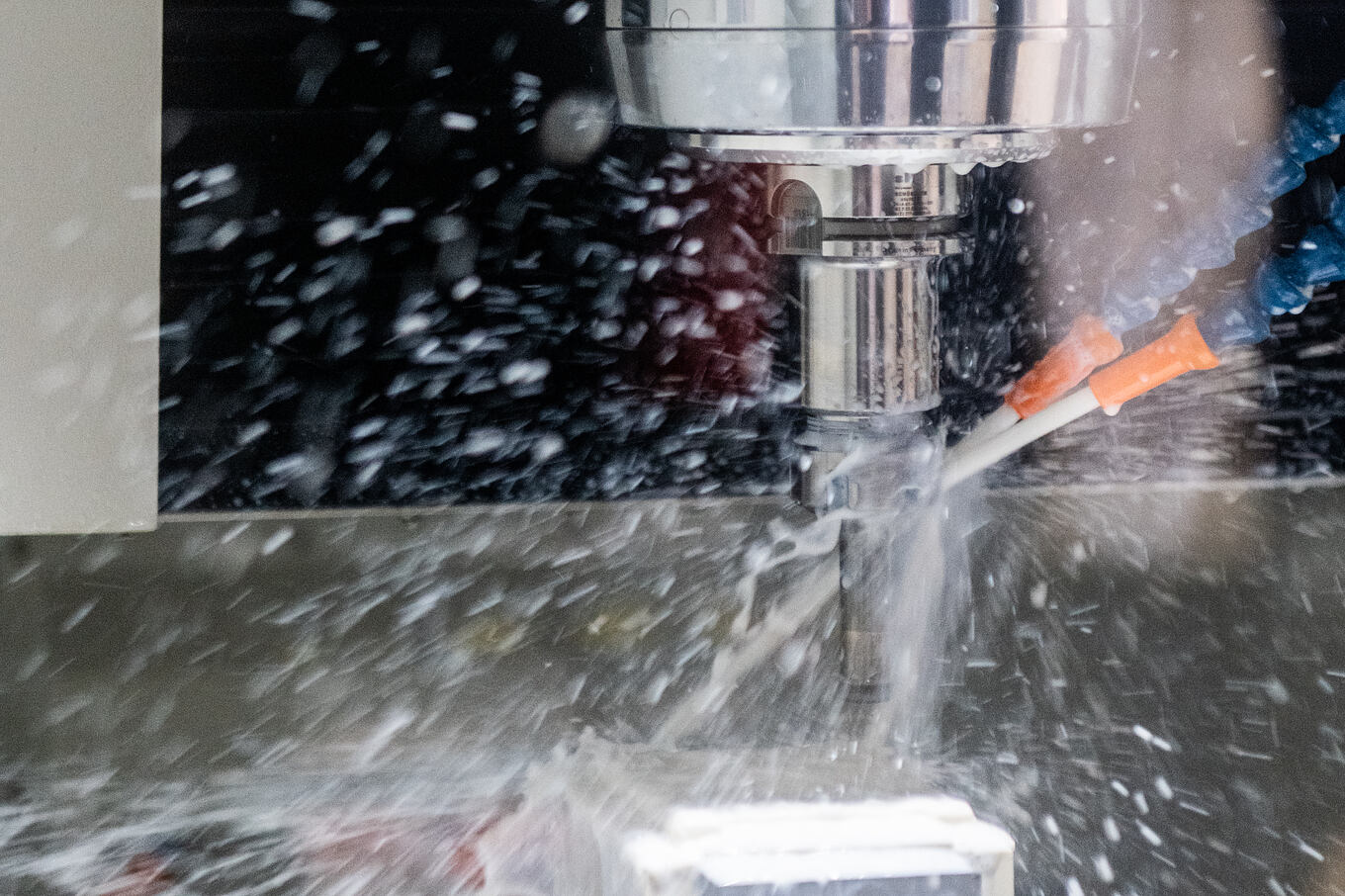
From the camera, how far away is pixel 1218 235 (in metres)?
0.64

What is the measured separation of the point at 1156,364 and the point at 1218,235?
0.22 ft

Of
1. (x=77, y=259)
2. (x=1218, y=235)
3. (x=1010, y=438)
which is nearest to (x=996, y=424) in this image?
(x=1010, y=438)

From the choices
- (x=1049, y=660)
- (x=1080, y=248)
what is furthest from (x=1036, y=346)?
(x=1049, y=660)

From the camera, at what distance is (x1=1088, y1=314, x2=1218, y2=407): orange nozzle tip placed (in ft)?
2.09

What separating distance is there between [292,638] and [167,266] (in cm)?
21

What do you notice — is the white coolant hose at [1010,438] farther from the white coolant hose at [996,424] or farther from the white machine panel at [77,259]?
the white machine panel at [77,259]

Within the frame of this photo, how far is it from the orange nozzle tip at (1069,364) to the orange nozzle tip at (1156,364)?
1cm

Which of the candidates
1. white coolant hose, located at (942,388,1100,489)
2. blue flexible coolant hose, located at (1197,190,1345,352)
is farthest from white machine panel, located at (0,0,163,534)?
blue flexible coolant hose, located at (1197,190,1345,352)

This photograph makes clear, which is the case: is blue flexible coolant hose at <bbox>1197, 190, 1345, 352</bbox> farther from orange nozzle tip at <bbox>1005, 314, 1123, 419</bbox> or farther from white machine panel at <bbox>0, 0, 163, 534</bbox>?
white machine panel at <bbox>0, 0, 163, 534</bbox>

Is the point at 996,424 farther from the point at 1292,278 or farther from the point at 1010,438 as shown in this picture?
the point at 1292,278

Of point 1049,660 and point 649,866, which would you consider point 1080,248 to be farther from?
point 649,866

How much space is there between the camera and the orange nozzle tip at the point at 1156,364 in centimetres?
64

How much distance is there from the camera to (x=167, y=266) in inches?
29.2

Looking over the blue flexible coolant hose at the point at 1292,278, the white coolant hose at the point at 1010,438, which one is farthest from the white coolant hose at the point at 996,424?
the blue flexible coolant hose at the point at 1292,278
